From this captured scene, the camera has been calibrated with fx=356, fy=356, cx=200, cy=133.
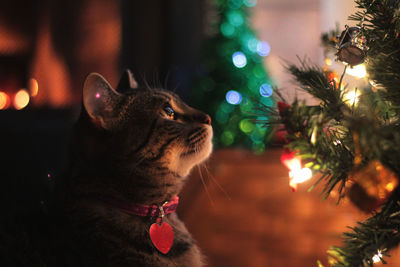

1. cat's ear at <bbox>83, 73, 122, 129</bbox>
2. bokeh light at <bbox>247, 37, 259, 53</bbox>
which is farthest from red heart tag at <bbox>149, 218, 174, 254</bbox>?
bokeh light at <bbox>247, 37, 259, 53</bbox>

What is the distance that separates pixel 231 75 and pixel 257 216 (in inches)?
33.7

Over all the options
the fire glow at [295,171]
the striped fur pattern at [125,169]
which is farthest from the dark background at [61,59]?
the fire glow at [295,171]

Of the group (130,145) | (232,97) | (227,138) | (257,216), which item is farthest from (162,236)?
(232,97)

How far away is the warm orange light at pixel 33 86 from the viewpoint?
1.51 meters

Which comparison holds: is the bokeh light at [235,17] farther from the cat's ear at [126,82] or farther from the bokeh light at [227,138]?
the cat's ear at [126,82]

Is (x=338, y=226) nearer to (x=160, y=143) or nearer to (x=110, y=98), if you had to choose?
(x=160, y=143)

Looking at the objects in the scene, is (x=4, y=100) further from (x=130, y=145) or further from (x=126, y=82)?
(x=130, y=145)

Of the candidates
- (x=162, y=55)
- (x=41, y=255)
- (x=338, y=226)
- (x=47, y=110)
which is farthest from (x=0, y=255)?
(x=162, y=55)

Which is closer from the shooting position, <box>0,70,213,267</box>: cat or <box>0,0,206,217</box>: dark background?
<box>0,70,213,267</box>: cat

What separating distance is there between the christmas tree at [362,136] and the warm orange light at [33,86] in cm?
125

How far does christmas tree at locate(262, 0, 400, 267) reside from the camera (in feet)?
1.40

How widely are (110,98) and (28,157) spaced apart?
0.62 metres

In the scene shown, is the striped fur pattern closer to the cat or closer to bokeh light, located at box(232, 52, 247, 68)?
the cat

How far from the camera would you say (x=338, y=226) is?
1624 millimetres
